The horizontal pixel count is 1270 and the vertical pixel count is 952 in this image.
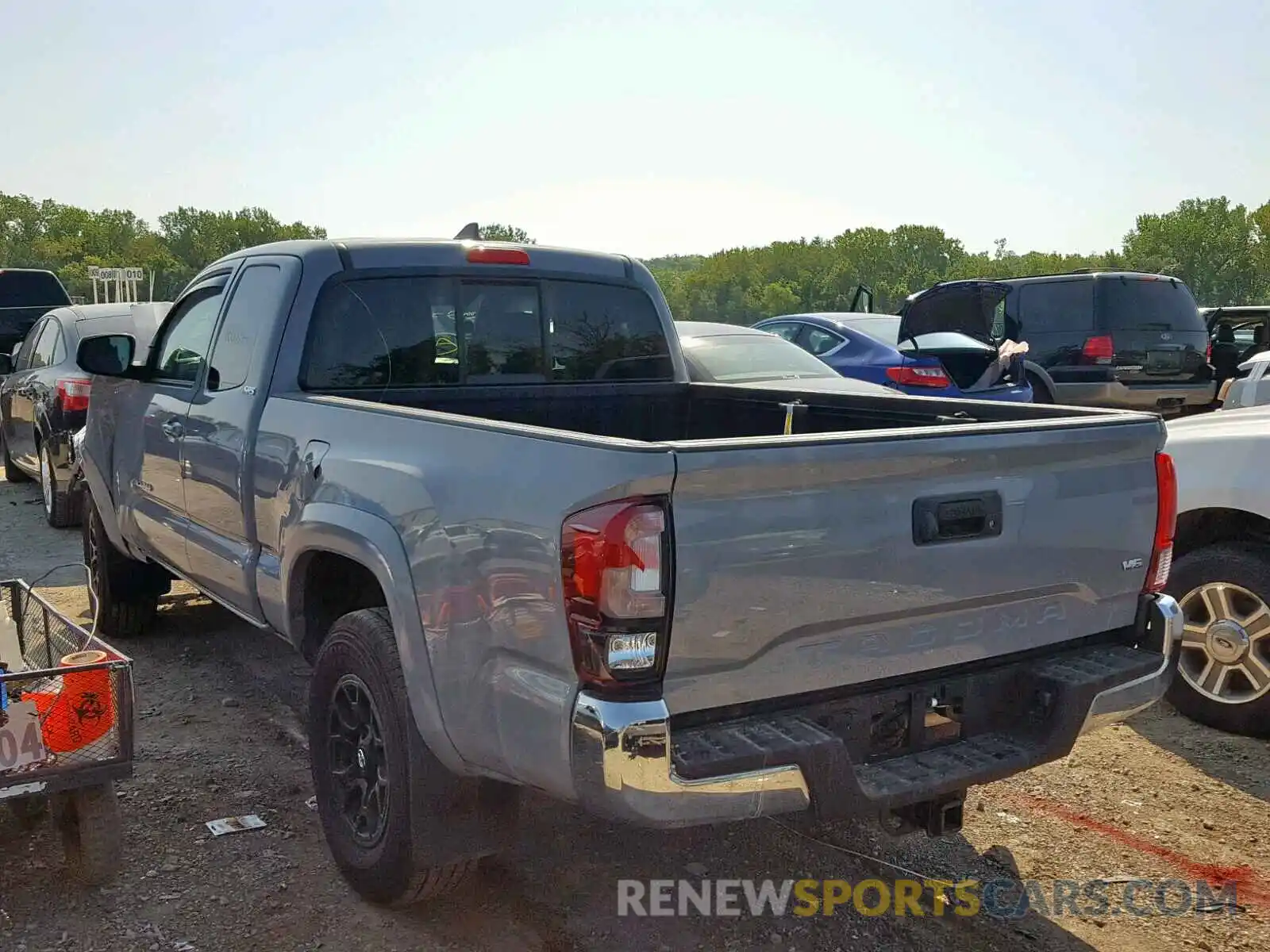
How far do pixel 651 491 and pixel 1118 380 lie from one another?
10155 millimetres

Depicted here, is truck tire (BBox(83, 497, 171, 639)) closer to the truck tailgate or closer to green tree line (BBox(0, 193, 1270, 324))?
the truck tailgate

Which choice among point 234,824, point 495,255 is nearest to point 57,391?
point 495,255

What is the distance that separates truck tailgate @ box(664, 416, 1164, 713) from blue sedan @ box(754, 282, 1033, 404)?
6142mm

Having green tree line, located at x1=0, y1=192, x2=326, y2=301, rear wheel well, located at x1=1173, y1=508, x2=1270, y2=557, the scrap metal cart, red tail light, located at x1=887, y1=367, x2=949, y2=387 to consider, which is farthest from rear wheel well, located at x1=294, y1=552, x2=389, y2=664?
green tree line, located at x1=0, y1=192, x2=326, y2=301

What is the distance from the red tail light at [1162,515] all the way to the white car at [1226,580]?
169cm

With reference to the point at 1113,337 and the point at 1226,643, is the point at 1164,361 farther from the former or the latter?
the point at 1226,643

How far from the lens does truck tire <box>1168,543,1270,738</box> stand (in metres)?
4.66

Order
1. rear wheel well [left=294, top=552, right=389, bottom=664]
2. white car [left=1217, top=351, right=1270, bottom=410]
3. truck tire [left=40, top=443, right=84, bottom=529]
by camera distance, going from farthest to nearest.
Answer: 1. truck tire [left=40, top=443, right=84, bottom=529]
2. white car [left=1217, top=351, right=1270, bottom=410]
3. rear wheel well [left=294, top=552, right=389, bottom=664]

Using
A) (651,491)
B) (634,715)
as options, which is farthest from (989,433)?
(634,715)

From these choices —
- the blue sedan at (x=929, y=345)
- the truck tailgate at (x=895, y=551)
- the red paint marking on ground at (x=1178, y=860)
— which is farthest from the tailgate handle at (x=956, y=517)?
the blue sedan at (x=929, y=345)

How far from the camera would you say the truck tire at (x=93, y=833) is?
132 inches

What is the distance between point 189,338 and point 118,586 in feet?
5.51

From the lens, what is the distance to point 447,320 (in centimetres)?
432

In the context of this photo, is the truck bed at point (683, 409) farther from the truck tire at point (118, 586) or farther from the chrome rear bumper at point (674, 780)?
the truck tire at point (118, 586)
